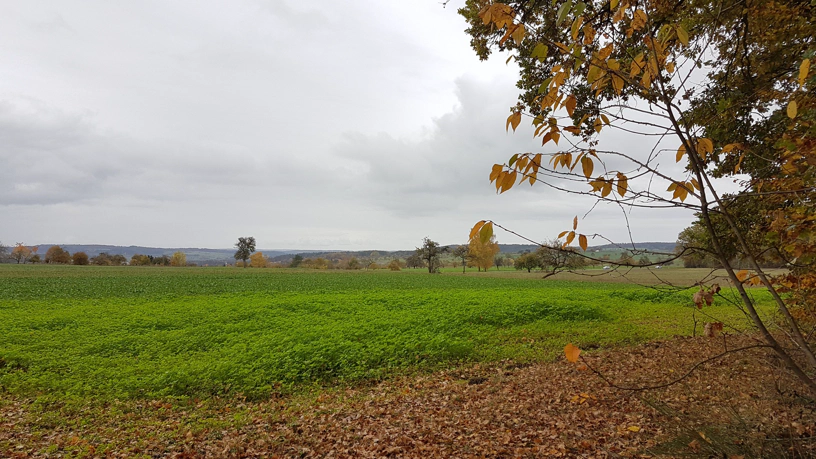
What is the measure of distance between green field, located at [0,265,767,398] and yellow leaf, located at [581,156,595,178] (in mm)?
7573

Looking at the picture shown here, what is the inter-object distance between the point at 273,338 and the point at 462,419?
7.90 meters

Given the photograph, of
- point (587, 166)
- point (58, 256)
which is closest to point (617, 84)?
point (587, 166)

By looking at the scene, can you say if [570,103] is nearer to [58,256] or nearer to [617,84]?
[617,84]

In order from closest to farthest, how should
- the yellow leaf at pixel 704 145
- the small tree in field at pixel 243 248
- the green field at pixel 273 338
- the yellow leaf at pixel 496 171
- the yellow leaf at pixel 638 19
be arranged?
the yellow leaf at pixel 496 171 < the yellow leaf at pixel 704 145 < the yellow leaf at pixel 638 19 < the green field at pixel 273 338 < the small tree in field at pixel 243 248

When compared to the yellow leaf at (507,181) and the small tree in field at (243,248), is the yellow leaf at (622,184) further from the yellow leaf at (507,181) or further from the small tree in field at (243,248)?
the small tree in field at (243,248)

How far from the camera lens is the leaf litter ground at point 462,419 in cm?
427

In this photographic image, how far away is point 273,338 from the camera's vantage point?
12.4 m

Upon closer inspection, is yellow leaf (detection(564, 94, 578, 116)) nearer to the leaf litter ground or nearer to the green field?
the leaf litter ground

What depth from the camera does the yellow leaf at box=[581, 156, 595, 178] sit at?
184 centimetres

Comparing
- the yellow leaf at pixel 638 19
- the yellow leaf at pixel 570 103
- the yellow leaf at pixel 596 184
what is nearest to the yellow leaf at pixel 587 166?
the yellow leaf at pixel 596 184

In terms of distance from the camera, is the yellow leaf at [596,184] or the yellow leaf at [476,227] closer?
the yellow leaf at [476,227]

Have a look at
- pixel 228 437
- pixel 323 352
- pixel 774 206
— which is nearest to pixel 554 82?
pixel 774 206

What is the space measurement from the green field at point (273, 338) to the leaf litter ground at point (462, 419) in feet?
2.95

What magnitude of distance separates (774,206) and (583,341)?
7.51 metres
